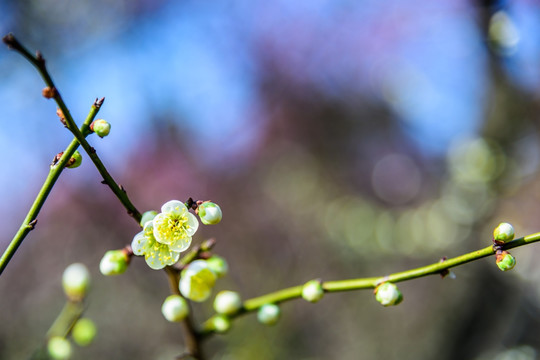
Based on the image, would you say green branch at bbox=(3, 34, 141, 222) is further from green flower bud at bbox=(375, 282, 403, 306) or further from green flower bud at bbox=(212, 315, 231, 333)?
green flower bud at bbox=(375, 282, 403, 306)

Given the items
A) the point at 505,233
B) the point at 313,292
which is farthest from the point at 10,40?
the point at 505,233

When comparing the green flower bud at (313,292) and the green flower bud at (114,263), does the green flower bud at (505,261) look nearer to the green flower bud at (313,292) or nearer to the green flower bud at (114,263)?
the green flower bud at (313,292)

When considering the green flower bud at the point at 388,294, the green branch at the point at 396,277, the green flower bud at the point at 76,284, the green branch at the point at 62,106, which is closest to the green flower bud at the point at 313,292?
the green branch at the point at 396,277

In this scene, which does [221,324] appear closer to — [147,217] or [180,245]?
[180,245]

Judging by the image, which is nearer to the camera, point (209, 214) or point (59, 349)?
point (209, 214)

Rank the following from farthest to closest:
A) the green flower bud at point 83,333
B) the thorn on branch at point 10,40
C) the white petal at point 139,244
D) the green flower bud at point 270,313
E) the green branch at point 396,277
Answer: the green flower bud at point 83,333 → the green flower bud at point 270,313 → the white petal at point 139,244 → the green branch at point 396,277 → the thorn on branch at point 10,40

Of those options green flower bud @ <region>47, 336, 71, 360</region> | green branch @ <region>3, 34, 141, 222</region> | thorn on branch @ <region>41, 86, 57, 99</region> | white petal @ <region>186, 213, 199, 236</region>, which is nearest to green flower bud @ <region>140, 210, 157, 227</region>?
green branch @ <region>3, 34, 141, 222</region>
